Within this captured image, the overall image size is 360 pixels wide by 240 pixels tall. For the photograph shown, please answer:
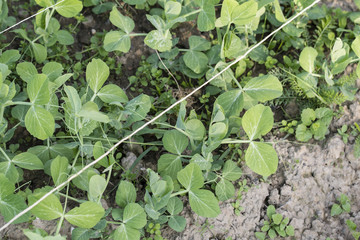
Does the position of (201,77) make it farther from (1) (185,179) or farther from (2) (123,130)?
(1) (185,179)

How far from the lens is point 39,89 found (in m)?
1.84

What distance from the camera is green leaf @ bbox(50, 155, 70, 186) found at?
185cm

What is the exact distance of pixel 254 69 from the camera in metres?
2.59

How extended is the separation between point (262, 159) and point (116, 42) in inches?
44.3

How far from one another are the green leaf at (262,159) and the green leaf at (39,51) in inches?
53.7

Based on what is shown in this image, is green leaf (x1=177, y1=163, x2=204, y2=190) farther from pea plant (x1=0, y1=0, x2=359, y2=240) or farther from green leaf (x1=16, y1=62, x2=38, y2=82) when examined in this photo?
green leaf (x1=16, y1=62, x2=38, y2=82)

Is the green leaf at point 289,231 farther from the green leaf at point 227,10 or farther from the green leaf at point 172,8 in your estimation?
the green leaf at point 172,8

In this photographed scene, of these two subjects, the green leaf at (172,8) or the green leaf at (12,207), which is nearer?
the green leaf at (12,207)

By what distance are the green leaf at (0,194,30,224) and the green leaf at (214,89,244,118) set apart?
1.14m

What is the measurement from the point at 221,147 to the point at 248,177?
24cm

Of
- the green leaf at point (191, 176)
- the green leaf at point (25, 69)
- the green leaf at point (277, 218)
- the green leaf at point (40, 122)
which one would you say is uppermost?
the green leaf at point (25, 69)

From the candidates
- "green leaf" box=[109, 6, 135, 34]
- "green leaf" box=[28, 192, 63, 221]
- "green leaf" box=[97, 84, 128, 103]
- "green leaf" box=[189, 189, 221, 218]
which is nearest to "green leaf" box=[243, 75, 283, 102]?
"green leaf" box=[189, 189, 221, 218]

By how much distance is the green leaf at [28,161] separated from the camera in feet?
6.46

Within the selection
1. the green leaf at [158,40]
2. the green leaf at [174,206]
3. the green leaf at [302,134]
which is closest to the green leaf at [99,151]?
the green leaf at [174,206]
